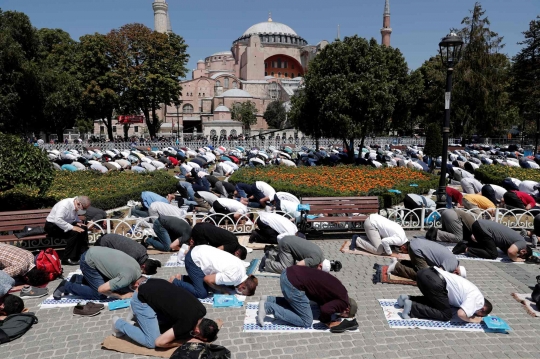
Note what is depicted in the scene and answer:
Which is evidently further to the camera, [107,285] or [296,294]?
[107,285]

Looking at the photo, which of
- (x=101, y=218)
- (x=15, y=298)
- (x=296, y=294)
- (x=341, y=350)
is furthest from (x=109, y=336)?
(x=101, y=218)

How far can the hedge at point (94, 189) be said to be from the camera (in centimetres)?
1016

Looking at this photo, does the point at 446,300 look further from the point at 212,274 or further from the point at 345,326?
the point at 212,274

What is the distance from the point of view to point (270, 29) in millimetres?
97688

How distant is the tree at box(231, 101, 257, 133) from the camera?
63.9 metres

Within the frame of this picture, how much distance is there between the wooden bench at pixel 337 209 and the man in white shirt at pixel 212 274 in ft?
10.5

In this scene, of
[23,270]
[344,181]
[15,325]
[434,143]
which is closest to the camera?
[15,325]

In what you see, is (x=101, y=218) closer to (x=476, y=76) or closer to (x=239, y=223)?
(x=239, y=223)

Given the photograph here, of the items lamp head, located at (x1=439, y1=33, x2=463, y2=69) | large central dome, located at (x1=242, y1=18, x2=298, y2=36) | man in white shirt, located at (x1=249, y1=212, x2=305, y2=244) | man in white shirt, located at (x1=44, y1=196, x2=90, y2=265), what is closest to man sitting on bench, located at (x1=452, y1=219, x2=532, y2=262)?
man in white shirt, located at (x1=249, y1=212, x2=305, y2=244)

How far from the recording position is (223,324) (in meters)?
5.09

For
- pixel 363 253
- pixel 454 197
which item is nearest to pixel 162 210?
pixel 363 253

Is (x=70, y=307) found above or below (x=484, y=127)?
below

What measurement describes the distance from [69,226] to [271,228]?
375 cm

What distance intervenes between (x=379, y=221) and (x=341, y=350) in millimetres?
3362
